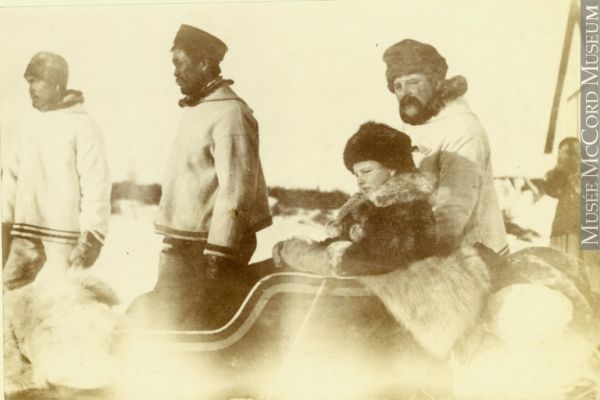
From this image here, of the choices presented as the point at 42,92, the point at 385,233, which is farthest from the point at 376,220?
the point at 42,92

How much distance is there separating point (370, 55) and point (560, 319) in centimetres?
160

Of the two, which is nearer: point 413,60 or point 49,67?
point 413,60

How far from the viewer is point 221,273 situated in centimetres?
341

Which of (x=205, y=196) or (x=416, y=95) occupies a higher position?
(x=416, y=95)

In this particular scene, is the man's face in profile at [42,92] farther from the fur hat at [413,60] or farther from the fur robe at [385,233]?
the fur hat at [413,60]

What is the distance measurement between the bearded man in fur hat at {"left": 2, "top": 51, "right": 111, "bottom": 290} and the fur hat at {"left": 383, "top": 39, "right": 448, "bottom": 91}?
153 centimetres

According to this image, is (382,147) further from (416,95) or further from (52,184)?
(52,184)

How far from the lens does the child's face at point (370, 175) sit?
134 inches

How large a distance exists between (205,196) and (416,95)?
1.16m

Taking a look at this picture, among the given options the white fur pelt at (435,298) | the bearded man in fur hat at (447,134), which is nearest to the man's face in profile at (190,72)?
the bearded man in fur hat at (447,134)

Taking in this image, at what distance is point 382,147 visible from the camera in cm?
341

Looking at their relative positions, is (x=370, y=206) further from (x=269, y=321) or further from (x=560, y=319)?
(x=560, y=319)

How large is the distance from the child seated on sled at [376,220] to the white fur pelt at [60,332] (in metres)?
0.96

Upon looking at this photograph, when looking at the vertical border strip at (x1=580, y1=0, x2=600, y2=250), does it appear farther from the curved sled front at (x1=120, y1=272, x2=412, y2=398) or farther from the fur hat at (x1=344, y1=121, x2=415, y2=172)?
the curved sled front at (x1=120, y1=272, x2=412, y2=398)
